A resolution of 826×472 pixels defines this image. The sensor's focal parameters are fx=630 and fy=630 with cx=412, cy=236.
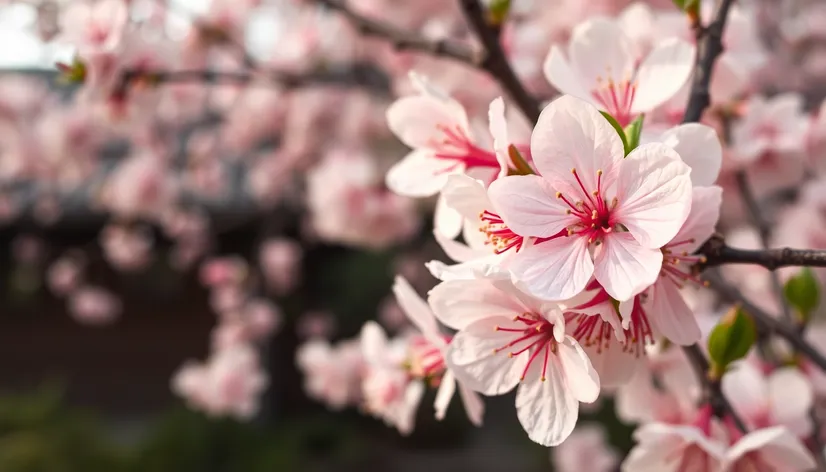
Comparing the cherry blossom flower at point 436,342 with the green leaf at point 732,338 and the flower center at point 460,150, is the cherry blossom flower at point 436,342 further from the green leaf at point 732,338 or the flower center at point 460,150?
the green leaf at point 732,338

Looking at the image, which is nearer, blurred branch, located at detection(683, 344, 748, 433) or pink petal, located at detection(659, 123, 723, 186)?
pink petal, located at detection(659, 123, 723, 186)

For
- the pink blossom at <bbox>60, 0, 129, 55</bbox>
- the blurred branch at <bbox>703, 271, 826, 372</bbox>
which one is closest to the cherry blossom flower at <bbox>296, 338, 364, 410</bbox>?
the pink blossom at <bbox>60, 0, 129, 55</bbox>

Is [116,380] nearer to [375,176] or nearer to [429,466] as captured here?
[429,466]

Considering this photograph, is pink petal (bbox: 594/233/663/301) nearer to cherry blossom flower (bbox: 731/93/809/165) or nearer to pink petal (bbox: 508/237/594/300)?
pink petal (bbox: 508/237/594/300)

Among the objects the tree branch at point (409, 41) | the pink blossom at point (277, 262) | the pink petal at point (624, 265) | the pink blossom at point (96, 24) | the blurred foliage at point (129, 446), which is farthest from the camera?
the pink blossom at point (277, 262)

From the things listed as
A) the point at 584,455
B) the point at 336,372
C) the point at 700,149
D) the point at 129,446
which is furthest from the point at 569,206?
the point at 129,446

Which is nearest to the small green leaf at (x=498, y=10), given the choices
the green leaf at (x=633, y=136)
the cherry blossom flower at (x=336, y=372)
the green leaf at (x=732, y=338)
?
the green leaf at (x=633, y=136)
